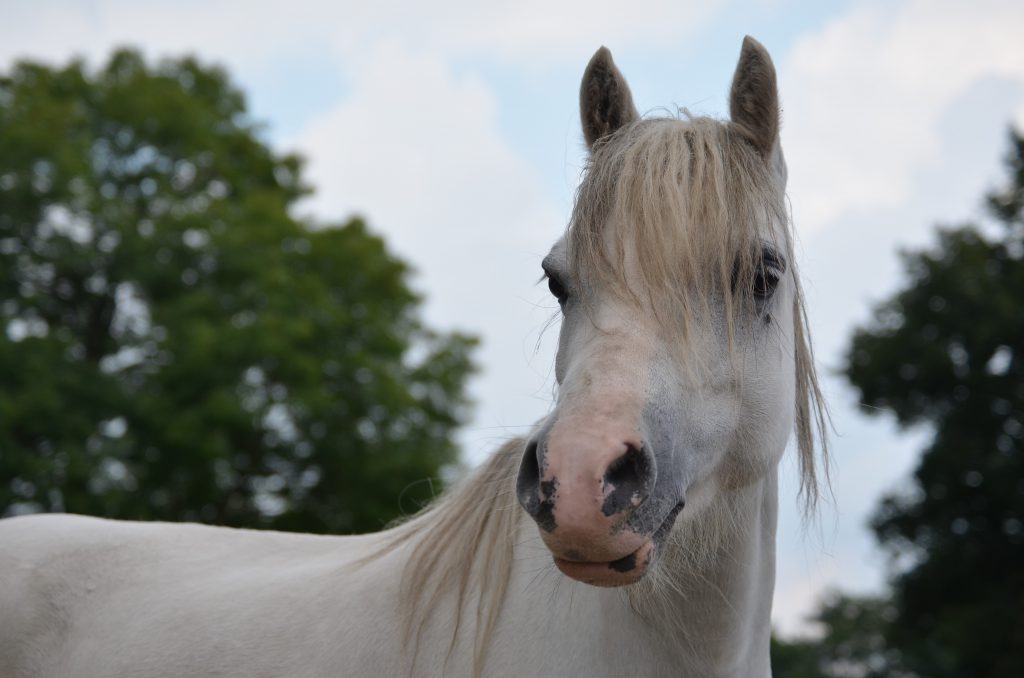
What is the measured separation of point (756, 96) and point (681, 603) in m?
1.64

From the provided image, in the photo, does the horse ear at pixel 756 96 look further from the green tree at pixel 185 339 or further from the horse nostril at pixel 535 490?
the green tree at pixel 185 339

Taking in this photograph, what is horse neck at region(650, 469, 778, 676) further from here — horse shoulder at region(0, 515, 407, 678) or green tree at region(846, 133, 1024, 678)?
green tree at region(846, 133, 1024, 678)

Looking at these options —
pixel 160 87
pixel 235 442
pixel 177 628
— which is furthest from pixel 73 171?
pixel 177 628

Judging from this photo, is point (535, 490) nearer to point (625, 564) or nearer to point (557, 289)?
point (625, 564)

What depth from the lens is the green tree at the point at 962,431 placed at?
2453cm

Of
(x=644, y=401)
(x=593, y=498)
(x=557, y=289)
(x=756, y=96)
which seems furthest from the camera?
(x=756, y=96)

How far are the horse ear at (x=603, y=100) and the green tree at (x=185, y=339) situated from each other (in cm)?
1803

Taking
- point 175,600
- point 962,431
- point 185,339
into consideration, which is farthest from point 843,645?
point 175,600

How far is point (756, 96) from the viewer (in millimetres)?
3203

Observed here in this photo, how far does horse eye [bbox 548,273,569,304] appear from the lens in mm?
3012

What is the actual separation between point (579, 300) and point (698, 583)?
0.92m

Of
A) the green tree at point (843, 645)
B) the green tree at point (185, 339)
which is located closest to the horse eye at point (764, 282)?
the green tree at point (185, 339)

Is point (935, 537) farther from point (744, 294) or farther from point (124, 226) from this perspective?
point (744, 294)

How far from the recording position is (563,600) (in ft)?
9.59
